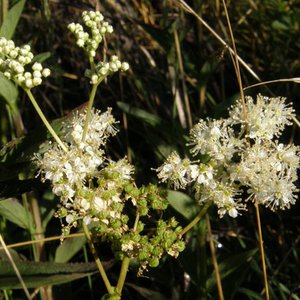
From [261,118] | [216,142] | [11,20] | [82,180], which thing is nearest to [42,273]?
[82,180]

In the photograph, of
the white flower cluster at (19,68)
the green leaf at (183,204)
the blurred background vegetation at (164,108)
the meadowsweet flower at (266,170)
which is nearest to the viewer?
the white flower cluster at (19,68)

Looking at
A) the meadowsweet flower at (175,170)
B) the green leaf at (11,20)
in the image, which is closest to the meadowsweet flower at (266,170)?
the meadowsweet flower at (175,170)

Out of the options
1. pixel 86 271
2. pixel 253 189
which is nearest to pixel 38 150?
pixel 86 271

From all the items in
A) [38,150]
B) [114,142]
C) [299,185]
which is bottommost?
[299,185]

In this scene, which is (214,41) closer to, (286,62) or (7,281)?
(286,62)

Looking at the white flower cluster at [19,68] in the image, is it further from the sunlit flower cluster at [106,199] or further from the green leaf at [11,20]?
the green leaf at [11,20]

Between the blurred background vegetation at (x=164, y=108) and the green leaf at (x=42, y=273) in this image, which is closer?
the green leaf at (x=42, y=273)

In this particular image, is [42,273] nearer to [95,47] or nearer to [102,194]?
[102,194]
